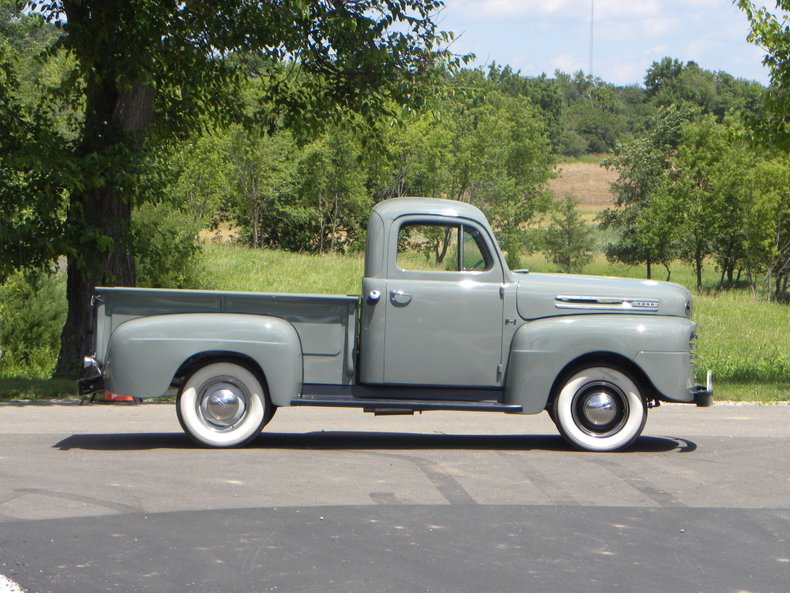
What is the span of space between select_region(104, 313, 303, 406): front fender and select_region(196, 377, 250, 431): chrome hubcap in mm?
256

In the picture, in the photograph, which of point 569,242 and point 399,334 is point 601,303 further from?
point 569,242

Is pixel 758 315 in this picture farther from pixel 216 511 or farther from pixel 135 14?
pixel 216 511

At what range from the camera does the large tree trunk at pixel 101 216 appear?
14.9 metres

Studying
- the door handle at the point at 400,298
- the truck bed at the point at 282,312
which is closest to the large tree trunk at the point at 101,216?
the truck bed at the point at 282,312

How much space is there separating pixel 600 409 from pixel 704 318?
27284 millimetres

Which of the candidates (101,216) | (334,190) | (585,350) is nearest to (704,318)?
(334,190)

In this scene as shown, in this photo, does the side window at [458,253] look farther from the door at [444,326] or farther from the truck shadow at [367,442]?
the truck shadow at [367,442]

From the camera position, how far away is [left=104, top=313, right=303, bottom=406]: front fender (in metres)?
8.87

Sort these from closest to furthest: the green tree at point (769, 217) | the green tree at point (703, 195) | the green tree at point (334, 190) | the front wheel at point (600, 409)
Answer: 1. the front wheel at point (600, 409)
2. the green tree at point (334, 190)
3. the green tree at point (769, 217)
4. the green tree at point (703, 195)

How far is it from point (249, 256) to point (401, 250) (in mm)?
33724

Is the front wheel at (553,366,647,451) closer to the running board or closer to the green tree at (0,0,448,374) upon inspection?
the running board

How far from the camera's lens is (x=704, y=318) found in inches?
1387

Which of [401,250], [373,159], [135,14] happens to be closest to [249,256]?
[373,159]

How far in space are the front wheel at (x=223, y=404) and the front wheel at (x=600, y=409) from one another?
8.25ft
